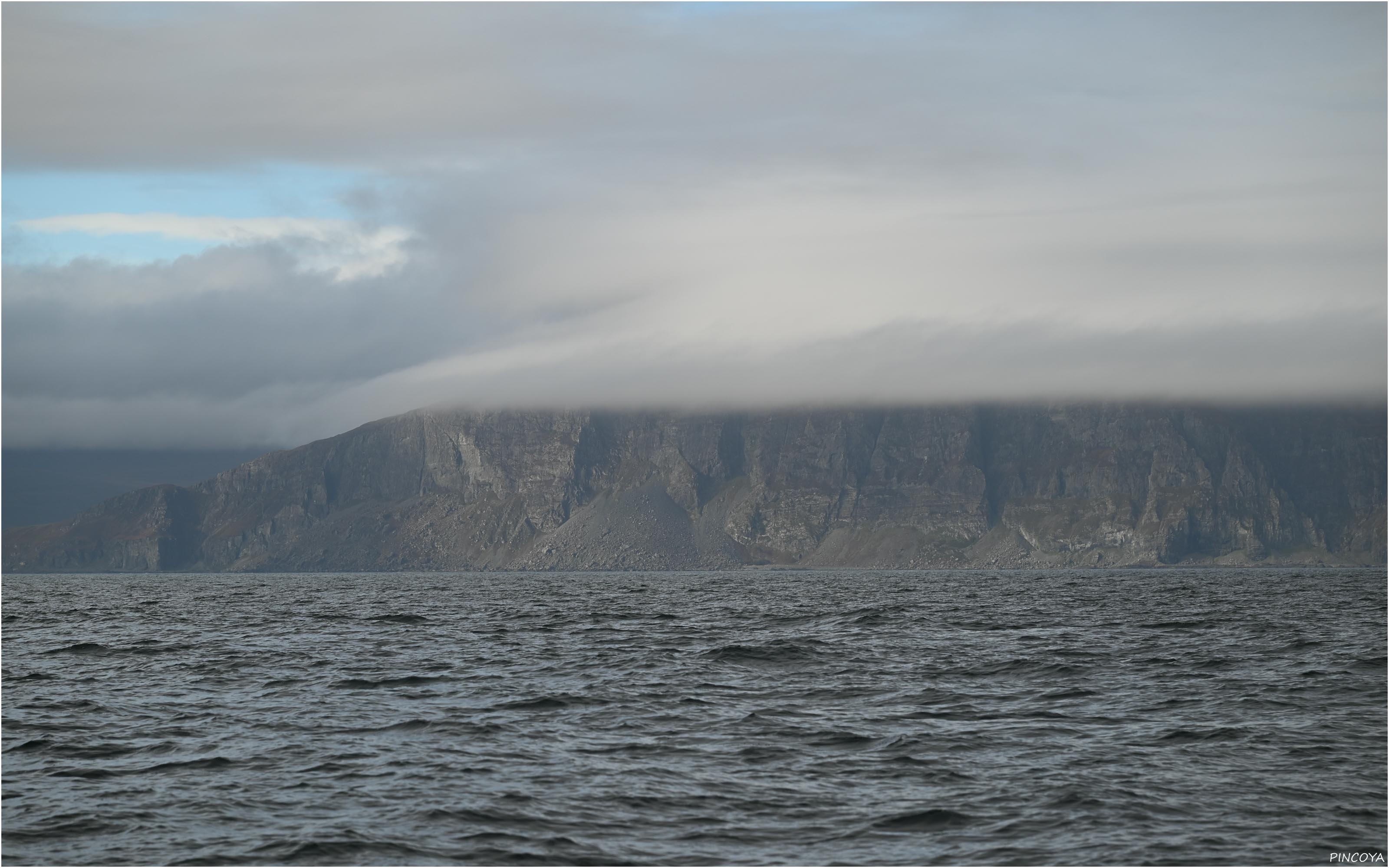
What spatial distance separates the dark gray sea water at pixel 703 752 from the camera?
24.4 m

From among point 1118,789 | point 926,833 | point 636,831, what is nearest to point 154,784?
point 636,831

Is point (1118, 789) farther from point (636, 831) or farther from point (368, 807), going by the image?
point (368, 807)

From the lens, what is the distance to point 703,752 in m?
32.7

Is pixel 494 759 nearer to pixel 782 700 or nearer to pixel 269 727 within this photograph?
pixel 269 727

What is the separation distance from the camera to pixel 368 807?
88.2ft

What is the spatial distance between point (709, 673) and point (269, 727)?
1873 centimetres

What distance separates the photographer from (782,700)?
42.1 m

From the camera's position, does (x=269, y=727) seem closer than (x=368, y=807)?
No

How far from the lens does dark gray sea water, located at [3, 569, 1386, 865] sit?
80.1 ft

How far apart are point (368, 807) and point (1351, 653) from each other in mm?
45410

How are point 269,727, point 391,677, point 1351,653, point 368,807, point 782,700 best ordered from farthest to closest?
point 1351,653 → point 391,677 → point 782,700 → point 269,727 → point 368,807

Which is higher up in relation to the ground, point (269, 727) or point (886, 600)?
point (269, 727)

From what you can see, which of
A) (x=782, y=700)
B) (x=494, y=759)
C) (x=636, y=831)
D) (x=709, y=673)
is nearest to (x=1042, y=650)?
(x=709, y=673)

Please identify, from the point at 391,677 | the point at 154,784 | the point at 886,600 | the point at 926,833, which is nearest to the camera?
the point at 926,833
